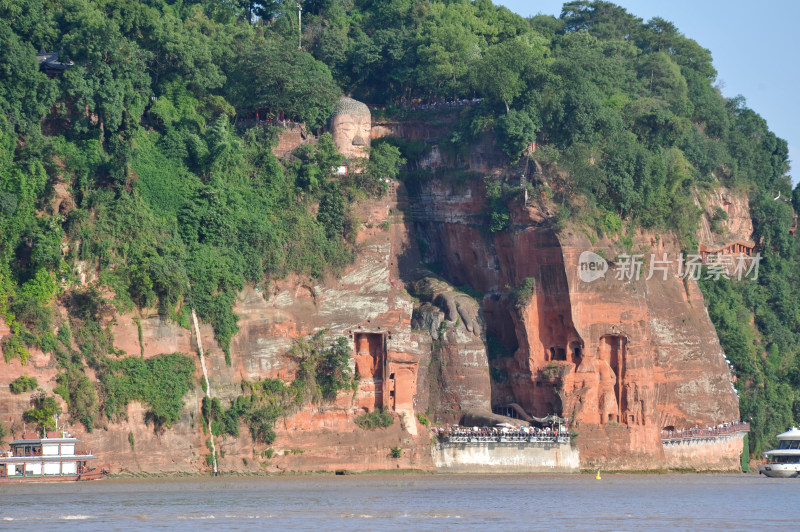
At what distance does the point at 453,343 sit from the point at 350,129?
14207 mm

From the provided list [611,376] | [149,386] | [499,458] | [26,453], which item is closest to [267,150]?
[149,386]

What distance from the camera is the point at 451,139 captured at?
3748 inches

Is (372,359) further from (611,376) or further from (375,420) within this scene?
(611,376)

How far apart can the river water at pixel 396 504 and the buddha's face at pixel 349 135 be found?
66.3 ft

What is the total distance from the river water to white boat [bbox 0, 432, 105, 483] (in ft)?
1.76

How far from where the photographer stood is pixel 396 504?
6906cm

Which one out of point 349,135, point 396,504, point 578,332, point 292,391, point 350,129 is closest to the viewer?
point 396,504

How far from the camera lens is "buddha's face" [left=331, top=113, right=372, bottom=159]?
3669 inches

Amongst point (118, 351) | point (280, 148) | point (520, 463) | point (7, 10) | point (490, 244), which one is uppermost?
point (7, 10)

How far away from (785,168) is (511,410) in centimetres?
4030

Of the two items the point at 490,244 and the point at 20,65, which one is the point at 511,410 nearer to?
the point at 490,244

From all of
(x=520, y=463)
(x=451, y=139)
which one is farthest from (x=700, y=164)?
(x=520, y=463)

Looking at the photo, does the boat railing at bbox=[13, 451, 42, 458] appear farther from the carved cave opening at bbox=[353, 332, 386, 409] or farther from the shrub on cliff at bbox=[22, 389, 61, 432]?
the carved cave opening at bbox=[353, 332, 386, 409]

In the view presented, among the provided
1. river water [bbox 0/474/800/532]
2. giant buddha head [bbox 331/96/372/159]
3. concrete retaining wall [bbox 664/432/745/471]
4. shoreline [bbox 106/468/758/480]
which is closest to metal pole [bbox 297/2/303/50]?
giant buddha head [bbox 331/96/372/159]
